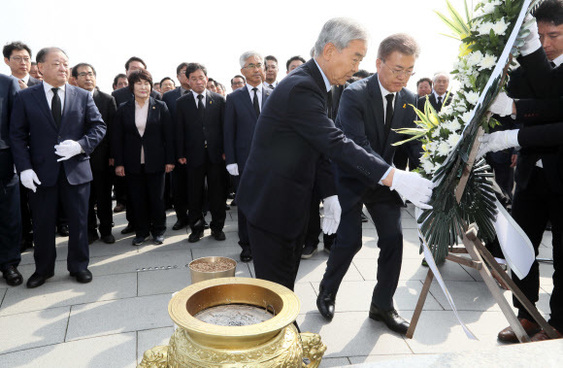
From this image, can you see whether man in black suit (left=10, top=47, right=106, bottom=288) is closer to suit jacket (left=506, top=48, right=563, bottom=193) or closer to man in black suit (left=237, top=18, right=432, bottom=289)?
man in black suit (left=237, top=18, right=432, bottom=289)

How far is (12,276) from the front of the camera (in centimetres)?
424

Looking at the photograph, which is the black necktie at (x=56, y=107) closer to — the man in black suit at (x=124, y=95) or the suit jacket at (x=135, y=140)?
the suit jacket at (x=135, y=140)

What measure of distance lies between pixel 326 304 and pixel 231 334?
243 centimetres

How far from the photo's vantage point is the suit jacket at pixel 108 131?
18.7 feet

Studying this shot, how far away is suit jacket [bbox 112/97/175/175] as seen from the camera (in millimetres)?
5512

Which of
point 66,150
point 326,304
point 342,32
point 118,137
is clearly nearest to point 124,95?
point 118,137

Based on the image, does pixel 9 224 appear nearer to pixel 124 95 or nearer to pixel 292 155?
pixel 124 95

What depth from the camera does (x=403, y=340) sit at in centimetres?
317

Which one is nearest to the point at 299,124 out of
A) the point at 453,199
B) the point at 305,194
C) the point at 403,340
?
the point at 305,194

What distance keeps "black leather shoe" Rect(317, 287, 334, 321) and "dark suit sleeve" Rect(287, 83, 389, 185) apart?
5.10 ft

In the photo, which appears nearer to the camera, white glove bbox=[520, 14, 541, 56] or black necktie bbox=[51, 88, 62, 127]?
white glove bbox=[520, 14, 541, 56]

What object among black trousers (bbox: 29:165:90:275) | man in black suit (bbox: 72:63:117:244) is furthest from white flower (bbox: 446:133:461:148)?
man in black suit (bbox: 72:63:117:244)

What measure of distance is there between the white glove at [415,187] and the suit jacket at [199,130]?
3835 millimetres

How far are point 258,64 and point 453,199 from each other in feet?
12.0
